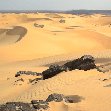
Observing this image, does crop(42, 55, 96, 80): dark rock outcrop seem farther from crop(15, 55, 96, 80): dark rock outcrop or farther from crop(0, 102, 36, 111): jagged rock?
crop(0, 102, 36, 111): jagged rock

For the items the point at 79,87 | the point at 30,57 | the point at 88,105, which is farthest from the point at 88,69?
the point at 30,57

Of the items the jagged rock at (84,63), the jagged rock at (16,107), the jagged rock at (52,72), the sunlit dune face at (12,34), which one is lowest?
the sunlit dune face at (12,34)

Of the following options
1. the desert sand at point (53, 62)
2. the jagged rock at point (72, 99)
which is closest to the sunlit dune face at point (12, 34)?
the desert sand at point (53, 62)

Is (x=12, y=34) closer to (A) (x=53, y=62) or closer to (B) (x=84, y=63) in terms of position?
(A) (x=53, y=62)

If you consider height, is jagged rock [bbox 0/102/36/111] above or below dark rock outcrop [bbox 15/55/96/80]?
above

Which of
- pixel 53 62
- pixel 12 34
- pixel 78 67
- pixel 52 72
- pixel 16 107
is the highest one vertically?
pixel 16 107

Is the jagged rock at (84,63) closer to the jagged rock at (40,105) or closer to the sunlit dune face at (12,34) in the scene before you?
the jagged rock at (40,105)

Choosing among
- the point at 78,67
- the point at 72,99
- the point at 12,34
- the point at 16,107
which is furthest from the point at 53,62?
the point at 12,34

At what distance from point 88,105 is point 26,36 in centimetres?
2162

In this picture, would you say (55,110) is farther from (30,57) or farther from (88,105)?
(30,57)

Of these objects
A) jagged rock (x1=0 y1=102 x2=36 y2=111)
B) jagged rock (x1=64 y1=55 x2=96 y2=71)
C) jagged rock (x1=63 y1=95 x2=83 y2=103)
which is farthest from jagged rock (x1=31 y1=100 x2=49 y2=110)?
jagged rock (x1=64 y1=55 x2=96 y2=71)

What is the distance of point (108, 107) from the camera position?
8195 millimetres

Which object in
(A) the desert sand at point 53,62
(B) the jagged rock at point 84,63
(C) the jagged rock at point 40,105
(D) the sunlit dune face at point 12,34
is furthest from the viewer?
(D) the sunlit dune face at point 12,34

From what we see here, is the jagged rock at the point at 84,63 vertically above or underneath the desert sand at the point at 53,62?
above
